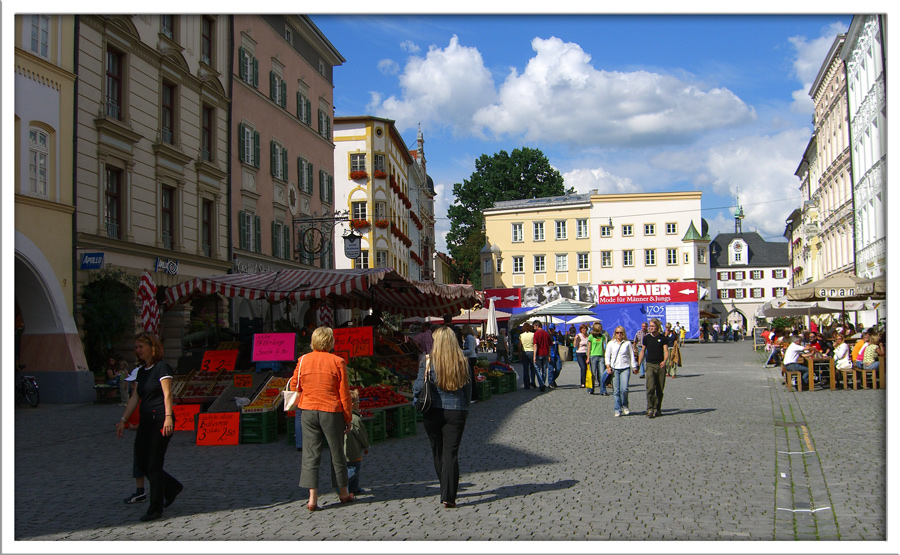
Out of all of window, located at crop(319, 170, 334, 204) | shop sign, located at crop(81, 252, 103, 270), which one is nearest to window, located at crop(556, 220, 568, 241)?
window, located at crop(319, 170, 334, 204)

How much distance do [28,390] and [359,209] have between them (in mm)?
35443

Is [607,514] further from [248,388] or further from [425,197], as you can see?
[425,197]

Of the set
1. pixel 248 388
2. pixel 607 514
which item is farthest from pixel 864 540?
pixel 248 388

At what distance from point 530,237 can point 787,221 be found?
98.9ft

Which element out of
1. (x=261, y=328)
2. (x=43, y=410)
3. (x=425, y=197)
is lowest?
(x=43, y=410)

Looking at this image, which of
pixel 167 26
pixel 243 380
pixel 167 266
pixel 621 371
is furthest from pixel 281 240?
pixel 621 371

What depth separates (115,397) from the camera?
1908cm

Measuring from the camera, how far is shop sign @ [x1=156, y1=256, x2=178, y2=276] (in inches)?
930

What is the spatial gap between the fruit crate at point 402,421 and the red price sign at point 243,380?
2464 millimetres

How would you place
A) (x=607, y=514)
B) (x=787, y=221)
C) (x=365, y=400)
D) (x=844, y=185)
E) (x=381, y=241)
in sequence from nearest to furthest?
1. (x=607, y=514)
2. (x=365, y=400)
3. (x=844, y=185)
4. (x=381, y=241)
5. (x=787, y=221)

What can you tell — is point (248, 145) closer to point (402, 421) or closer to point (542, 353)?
point (542, 353)

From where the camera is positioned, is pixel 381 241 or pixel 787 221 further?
pixel 787 221

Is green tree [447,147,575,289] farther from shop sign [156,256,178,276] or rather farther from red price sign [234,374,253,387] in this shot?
red price sign [234,374,253,387]

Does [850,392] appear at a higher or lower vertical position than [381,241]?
lower
